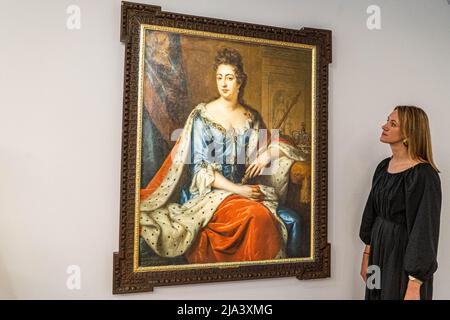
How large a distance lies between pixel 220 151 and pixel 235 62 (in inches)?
16.9

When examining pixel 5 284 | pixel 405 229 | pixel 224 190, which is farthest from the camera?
pixel 224 190

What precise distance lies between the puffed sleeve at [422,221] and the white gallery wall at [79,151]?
0.42 meters

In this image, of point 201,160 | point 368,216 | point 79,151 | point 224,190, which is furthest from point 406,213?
point 79,151

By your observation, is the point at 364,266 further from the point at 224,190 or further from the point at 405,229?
the point at 224,190

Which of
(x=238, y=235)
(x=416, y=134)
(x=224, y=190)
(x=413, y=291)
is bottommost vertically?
(x=413, y=291)

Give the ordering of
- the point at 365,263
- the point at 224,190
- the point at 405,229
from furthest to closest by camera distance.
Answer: the point at 365,263, the point at 224,190, the point at 405,229

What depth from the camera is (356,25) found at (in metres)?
2.08

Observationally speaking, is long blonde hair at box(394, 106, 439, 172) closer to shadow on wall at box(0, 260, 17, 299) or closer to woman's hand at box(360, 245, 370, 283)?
woman's hand at box(360, 245, 370, 283)

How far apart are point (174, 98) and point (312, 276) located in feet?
3.62

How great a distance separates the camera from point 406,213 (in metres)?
1.68

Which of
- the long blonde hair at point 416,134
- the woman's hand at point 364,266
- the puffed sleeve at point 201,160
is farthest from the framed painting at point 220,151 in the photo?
the long blonde hair at point 416,134

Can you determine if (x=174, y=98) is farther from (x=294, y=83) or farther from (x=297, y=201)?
(x=297, y=201)

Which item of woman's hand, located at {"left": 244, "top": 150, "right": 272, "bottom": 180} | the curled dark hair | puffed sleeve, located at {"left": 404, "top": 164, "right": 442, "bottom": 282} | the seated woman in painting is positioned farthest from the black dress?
the curled dark hair

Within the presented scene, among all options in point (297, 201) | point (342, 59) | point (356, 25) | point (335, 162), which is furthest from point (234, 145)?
point (356, 25)
